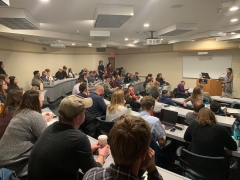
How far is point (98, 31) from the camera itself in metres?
6.14

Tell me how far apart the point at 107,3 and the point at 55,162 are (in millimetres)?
3050

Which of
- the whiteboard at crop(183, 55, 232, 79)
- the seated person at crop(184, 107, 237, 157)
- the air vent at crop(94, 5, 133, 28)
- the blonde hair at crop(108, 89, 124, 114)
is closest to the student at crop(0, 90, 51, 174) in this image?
the blonde hair at crop(108, 89, 124, 114)

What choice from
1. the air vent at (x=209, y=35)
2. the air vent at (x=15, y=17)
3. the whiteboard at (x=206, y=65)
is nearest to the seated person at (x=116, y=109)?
the air vent at (x=15, y=17)

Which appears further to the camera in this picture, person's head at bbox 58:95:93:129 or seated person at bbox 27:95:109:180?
person's head at bbox 58:95:93:129

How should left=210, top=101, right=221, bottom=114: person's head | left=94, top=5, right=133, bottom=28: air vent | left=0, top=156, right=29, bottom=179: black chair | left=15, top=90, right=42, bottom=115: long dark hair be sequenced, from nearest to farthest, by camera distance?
1. left=0, top=156, right=29, bottom=179: black chair
2. left=15, top=90, right=42, bottom=115: long dark hair
3. left=210, top=101, right=221, bottom=114: person's head
4. left=94, top=5, right=133, bottom=28: air vent

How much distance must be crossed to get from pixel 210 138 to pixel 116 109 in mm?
1474

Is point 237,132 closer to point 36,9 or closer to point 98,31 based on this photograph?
point 36,9

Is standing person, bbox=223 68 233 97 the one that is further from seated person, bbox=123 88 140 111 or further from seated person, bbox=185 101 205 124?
seated person, bbox=185 101 205 124

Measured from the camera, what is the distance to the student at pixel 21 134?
1737 mm

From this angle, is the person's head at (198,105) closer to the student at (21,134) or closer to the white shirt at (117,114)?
the white shirt at (117,114)

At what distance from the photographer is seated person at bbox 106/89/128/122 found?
300 cm

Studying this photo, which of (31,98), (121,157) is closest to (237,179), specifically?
(121,157)

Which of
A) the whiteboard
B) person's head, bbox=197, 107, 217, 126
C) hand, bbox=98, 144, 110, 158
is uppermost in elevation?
the whiteboard

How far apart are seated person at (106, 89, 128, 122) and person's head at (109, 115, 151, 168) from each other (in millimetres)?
2090
